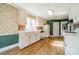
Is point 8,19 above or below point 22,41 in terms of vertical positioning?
above

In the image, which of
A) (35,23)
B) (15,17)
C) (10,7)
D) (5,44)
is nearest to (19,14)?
(15,17)

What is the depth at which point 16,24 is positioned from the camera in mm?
5254

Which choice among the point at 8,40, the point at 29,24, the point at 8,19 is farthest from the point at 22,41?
the point at 29,24

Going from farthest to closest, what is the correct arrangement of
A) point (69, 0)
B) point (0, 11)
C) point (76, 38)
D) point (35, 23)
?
point (35, 23) → point (0, 11) → point (76, 38) → point (69, 0)

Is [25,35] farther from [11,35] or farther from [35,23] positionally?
[35,23]

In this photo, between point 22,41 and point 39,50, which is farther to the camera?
point 22,41

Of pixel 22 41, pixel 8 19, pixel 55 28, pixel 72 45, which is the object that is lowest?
pixel 22 41

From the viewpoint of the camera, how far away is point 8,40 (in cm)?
453

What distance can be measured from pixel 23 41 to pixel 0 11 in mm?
1652

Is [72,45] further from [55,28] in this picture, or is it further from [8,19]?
[55,28]

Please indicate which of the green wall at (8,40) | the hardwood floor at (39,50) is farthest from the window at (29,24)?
the hardwood floor at (39,50)

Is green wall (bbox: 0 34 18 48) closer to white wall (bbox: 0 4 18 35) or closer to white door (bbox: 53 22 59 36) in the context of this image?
white wall (bbox: 0 4 18 35)

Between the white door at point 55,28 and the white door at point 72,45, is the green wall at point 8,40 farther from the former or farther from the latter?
the white door at point 55,28

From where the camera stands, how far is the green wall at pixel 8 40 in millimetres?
4098
